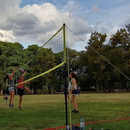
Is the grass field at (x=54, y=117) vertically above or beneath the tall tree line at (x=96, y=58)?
beneath

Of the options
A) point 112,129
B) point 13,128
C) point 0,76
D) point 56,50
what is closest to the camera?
point 112,129

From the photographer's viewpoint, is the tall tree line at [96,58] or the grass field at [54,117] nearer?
the grass field at [54,117]

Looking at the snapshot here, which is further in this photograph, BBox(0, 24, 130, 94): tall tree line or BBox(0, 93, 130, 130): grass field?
BBox(0, 24, 130, 94): tall tree line

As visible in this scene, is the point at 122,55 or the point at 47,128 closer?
the point at 47,128

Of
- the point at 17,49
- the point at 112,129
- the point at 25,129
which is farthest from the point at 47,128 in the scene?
the point at 17,49

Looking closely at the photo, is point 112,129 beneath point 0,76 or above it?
beneath

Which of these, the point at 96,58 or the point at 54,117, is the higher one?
the point at 96,58

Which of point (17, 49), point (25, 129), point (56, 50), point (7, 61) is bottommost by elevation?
point (25, 129)

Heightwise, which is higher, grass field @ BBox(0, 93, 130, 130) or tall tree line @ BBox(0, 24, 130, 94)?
tall tree line @ BBox(0, 24, 130, 94)

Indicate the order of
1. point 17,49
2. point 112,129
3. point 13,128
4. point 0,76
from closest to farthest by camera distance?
point 112,129 < point 13,128 < point 0,76 < point 17,49

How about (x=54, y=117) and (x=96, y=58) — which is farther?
(x=96, y=58)

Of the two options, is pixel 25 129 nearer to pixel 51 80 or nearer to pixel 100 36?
pixel 100 36

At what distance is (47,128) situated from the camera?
5547mm

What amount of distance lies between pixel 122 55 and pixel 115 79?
7173mm
